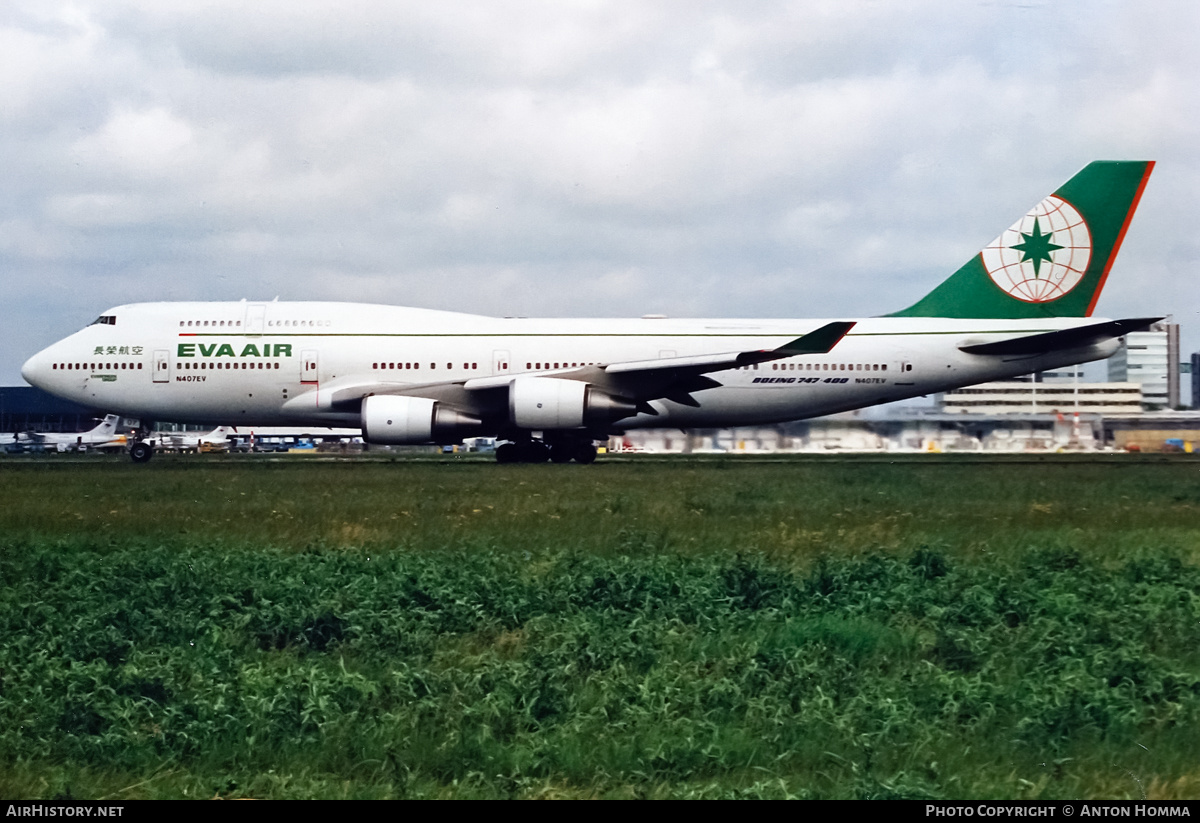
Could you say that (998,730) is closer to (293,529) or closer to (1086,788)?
(1086,788)

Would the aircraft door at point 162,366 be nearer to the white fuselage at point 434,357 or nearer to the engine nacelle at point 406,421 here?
the white fuselage at point 434,357

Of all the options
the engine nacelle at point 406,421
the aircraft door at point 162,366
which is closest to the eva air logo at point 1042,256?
→ the engine nacelle at point 406,421

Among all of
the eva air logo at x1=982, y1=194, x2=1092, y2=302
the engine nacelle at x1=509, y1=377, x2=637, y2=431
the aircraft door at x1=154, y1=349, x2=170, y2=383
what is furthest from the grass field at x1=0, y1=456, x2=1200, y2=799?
the eva air logo at x1=982, y1=194, x2=1092, y2=302

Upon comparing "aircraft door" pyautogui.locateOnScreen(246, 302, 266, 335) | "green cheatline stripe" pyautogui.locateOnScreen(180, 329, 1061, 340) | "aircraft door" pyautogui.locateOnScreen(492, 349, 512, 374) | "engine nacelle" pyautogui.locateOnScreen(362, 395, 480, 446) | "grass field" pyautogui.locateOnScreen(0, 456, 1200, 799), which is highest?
"aircraft door" pyautogui.locateOnScreen(246, 302, 266, 335)

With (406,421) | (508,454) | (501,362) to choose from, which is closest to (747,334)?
(501,362)

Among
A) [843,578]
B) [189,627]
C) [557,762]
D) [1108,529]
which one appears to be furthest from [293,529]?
[1108,529]

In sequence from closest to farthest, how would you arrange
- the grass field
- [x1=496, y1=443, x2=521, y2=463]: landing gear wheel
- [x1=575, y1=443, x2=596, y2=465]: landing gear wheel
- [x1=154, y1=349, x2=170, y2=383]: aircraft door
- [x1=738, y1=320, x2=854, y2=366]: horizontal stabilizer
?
the grass field, [x1=738, y1=320, x2=854, y2=366]: horizontal stabilizer, [x1=575, y1=443, x2=596, y2=465]: landing gear wheel, [x1=496, y1=443, x2=521, y2=463]: landing gear wheel, [x1=154, y1=349, x2=170, y2=383]: aircraft door

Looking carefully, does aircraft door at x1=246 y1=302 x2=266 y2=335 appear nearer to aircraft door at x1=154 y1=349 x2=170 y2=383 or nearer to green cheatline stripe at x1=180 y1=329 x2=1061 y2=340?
green cheatline stripe at x1=180 y1=329 x2=1061 y2=340
